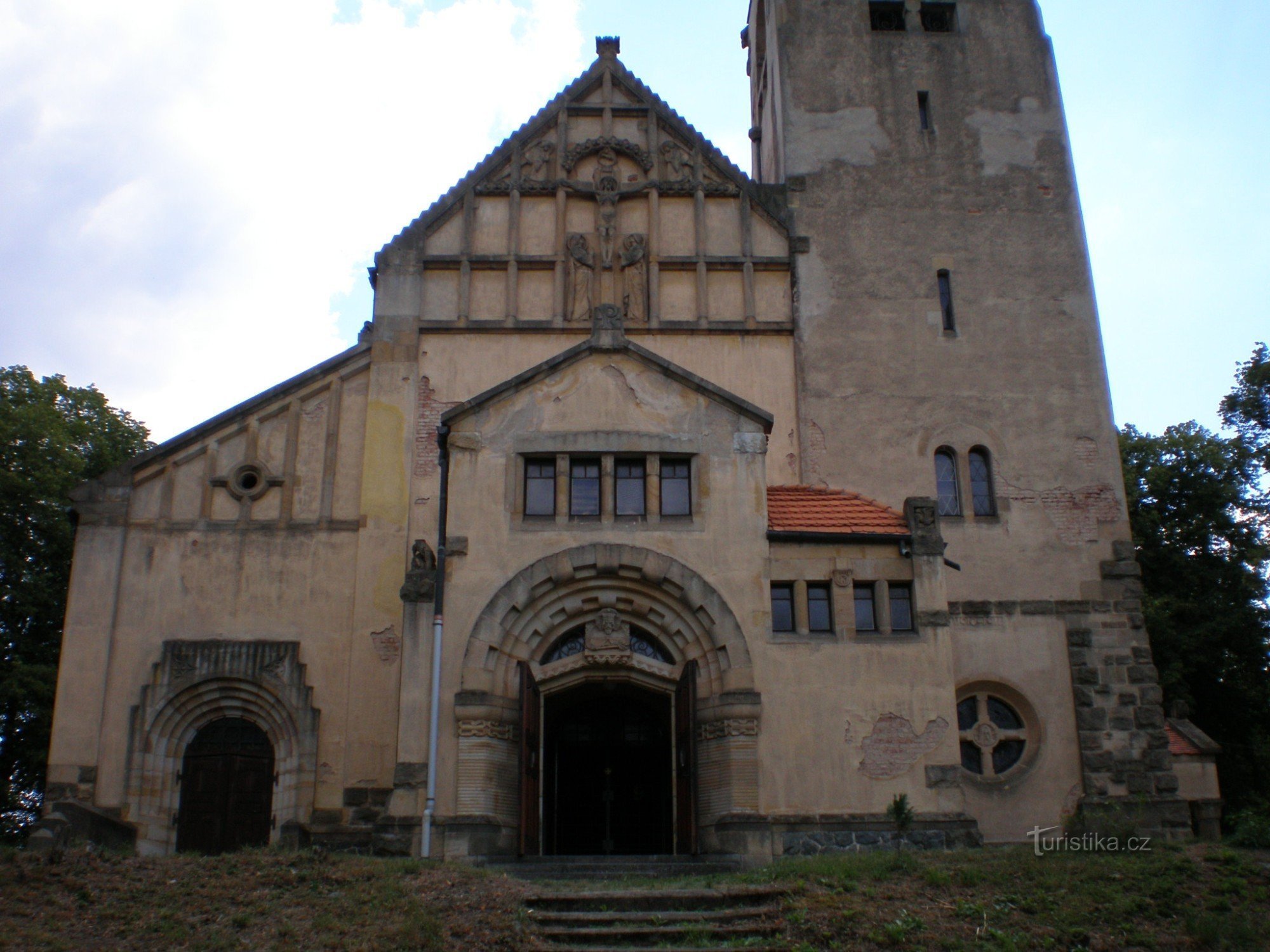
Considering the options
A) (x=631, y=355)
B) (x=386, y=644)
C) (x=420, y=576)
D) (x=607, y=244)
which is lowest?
(x=386, y=644)

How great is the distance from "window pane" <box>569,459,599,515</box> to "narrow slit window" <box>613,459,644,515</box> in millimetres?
319

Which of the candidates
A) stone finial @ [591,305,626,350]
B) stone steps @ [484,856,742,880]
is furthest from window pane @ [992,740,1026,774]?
stone finial @ [591,305,626,350]

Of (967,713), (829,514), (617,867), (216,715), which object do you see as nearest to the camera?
(617,867)

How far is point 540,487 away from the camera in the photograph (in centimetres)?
1983

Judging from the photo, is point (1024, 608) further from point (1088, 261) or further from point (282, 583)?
point (282, 583)

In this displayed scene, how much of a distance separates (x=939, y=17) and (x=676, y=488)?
14.4 metres

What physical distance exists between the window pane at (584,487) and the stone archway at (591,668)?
0.81 metres

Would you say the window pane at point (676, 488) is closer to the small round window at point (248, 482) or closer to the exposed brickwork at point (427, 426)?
the exposed brickwork at point (427, 426)

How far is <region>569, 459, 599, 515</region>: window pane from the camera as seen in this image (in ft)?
64.7

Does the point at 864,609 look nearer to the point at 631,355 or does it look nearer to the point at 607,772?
the point at 607,772

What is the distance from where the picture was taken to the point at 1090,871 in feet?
48.1

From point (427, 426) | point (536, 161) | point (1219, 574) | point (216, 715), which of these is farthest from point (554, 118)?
point (1219, 574)

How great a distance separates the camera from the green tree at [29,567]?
2758 centimetres

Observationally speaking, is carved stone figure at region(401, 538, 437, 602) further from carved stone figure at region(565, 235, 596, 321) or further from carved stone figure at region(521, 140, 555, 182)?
carved stone figure at region(521, 140, 555, 182)
